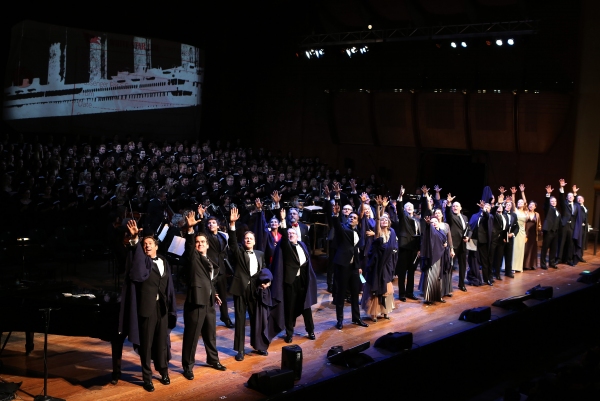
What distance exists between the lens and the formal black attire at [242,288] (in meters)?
6.99

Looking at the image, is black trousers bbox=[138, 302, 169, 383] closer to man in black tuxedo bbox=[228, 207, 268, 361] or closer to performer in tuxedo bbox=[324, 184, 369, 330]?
man in black tuxedo bbox=[228, 207, 268, 361]

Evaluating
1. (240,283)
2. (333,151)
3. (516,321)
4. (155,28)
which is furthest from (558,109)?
(240,283)

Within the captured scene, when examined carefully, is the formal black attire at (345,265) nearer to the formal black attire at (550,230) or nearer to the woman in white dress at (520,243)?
the woman in white dress at (520,243)

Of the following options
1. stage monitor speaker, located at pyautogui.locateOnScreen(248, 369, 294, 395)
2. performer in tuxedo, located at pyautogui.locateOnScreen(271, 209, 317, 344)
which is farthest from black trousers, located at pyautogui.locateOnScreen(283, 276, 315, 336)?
stage monitor speaker, located at pyautogui.locateOnScreen(248, 369, 294, 395)

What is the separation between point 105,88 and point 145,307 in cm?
1147

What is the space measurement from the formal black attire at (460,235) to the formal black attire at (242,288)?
4.38 metres

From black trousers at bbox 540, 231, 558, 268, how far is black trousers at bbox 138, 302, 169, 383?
8.55 meters

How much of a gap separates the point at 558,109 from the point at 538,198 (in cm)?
227

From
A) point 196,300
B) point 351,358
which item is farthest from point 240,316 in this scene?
point 351,358

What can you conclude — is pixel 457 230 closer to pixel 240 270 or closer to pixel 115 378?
pixel 240 270

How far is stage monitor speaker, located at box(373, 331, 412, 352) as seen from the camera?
720 cm

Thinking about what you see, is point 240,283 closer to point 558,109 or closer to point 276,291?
point 276,291

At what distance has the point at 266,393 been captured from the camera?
609cm

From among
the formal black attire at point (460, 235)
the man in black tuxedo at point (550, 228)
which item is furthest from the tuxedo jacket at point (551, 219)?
the formal black attire at point (460, 235)
